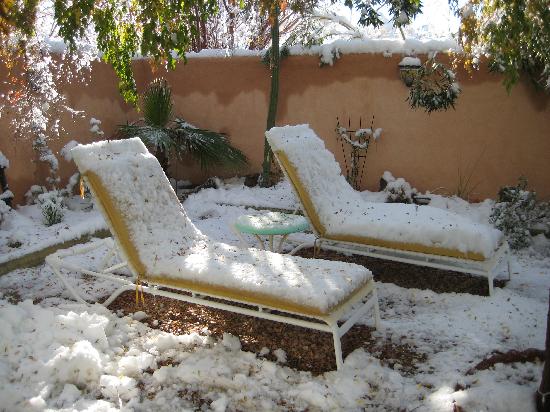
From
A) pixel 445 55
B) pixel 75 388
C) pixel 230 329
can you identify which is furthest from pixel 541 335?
pixel 445 55

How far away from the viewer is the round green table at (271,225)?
4184mm

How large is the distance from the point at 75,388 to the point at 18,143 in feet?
13.1

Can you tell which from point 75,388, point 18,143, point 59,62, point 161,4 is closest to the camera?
point 75,388

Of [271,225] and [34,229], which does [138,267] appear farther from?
[34,229]

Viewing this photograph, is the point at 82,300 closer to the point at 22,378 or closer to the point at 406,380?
the point at 22,378

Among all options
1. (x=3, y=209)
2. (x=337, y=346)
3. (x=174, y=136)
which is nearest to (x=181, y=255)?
(x=337, y=346)

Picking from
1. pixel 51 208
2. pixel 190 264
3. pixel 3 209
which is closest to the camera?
pixel 190 264

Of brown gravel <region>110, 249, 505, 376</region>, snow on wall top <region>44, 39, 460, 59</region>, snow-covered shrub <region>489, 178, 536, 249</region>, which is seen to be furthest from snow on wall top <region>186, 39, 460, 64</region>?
brown gravel <region>110, 249, 505, 376</region>

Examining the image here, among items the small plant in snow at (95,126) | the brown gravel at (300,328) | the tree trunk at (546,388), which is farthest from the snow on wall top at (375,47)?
the tree trunk at (546,388)

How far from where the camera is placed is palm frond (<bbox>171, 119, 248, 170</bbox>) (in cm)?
681

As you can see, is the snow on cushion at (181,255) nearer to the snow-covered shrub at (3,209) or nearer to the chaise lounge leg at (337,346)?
the chaise lounge leg at (337,346)

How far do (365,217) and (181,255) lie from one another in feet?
5.05

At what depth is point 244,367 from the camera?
9.73 ft

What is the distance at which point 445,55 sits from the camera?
6.11m
